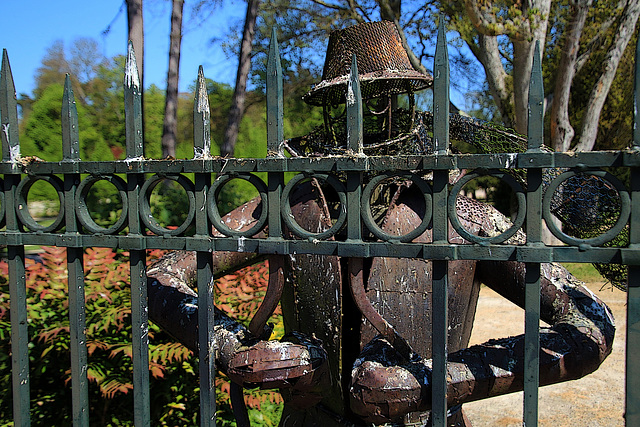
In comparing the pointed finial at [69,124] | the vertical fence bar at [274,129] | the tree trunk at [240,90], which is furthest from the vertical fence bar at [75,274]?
the tree trunk at [240,90]

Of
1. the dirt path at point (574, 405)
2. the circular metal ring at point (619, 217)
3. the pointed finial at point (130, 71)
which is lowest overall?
the dirt path at point (574, 405)

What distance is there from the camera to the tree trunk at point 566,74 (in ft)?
26.0

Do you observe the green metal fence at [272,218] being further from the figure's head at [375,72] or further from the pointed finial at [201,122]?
the figure's head at [375,72]

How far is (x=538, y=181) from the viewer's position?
1.05 meters

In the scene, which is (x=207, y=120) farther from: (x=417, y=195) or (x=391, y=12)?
(x=391, y=12)

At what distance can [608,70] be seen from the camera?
8.95 meters

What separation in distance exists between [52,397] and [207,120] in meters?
2.17

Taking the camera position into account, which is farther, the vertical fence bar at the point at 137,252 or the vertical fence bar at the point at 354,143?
the vertical fence bar at the point at 137,252

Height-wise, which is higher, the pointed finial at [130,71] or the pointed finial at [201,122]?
the pointed finial at [130,71]

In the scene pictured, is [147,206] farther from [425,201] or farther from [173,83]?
[173,83]

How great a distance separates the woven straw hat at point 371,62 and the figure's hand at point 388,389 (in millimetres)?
991

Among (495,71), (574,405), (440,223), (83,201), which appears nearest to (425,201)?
(440,223)

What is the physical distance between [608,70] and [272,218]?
9.75 metres

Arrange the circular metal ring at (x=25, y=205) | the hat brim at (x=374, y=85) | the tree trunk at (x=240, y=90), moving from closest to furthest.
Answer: the circular metal ring at (x=25, y=205)
the hat brim at (x=374, y=85)
the tree trunk at (x=240, y=90)
